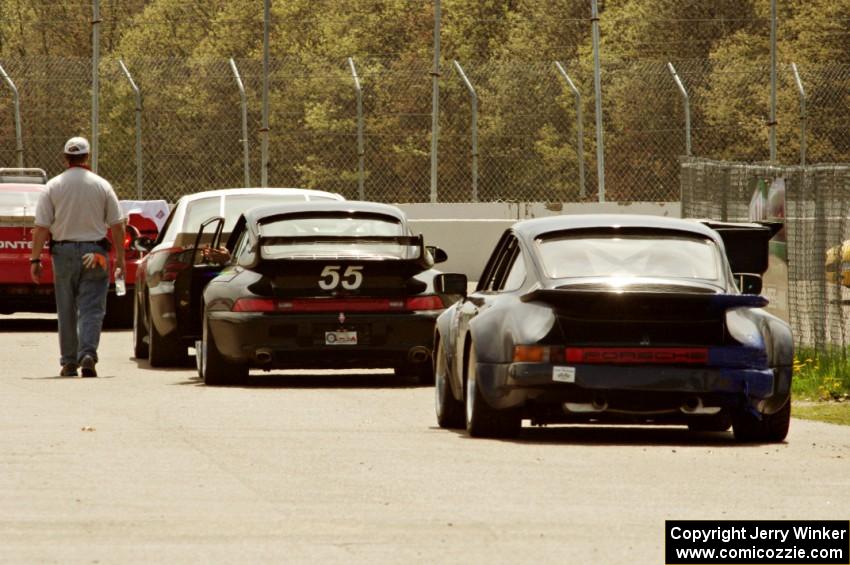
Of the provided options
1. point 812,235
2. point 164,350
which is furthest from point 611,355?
point 812,235

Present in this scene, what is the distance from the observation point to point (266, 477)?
389 inches

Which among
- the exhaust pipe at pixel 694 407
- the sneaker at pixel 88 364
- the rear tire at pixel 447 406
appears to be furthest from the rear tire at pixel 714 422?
the sneaker at pixel 88 364

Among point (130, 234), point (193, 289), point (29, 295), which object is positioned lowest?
point (29, 295)

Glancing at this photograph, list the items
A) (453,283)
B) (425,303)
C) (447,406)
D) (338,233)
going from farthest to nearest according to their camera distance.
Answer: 1. (338,233)
2. (425,303)
3. (453,283)
4. (447,406)

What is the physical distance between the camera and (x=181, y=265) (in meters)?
18.0

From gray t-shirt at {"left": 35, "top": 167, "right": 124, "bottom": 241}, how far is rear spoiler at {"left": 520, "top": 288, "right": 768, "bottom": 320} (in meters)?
6.44

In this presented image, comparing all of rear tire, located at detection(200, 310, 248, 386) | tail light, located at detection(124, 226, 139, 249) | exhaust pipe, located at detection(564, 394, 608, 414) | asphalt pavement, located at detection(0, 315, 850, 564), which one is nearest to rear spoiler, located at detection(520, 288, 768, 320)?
exhaust pipe, located at detection(564, 394, 608, 414)

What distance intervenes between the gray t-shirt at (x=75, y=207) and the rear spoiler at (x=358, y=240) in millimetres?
1630

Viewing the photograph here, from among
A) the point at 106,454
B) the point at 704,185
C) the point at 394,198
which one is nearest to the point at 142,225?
the point at 704,185

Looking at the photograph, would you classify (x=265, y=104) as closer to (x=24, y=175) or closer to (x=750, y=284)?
(x=24, y=175)

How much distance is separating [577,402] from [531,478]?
5.20 ft

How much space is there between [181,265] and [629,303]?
23.7 feet

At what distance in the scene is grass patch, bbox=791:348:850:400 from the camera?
16.1m

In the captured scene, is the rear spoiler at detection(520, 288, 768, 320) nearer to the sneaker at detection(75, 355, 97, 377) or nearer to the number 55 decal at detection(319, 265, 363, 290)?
the number 55 decal at detection(319, 265, 363, 290)
